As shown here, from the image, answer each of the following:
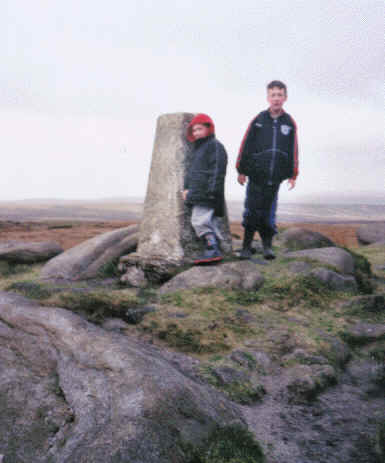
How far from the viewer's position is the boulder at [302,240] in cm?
681

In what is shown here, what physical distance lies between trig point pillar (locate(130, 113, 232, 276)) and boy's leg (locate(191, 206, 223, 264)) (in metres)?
0.22

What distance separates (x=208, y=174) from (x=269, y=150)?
815 mm

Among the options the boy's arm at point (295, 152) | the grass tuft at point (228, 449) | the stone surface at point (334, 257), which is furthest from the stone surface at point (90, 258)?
the grass tuft at point (228, 449)

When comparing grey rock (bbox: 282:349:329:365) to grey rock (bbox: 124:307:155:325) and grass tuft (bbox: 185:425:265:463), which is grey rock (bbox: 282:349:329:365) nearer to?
grass tuft (bbox: 185:425:265:463)

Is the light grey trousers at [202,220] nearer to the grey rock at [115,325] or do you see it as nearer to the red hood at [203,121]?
the red hood at [203,121]

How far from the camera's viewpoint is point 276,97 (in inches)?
201

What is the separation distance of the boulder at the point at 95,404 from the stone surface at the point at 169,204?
2.63 m

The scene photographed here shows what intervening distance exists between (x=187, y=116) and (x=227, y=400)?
3910mm

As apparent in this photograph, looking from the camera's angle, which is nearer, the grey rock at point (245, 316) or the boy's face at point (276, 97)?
the grey rock at point (245, 316)

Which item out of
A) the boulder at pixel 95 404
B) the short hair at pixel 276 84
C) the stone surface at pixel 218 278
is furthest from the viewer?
the short hair at pixel 276 84

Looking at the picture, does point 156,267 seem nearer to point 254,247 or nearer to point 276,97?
point 254,247

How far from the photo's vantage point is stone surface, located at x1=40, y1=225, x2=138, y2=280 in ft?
19.3

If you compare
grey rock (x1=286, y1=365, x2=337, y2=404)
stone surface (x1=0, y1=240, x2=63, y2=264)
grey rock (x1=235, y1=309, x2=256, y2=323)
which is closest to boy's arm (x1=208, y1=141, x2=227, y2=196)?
grey rock (x1=235, y1=309, x2=256, y2=323)

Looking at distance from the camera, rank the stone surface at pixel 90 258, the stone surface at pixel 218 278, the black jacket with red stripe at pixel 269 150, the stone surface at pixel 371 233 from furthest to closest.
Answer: the stone surface at pixel 371 233
the stone surface at pixel 90 258
the black jacket with red stripe at pixel 269 150
the stone surface at pixel 218 278
